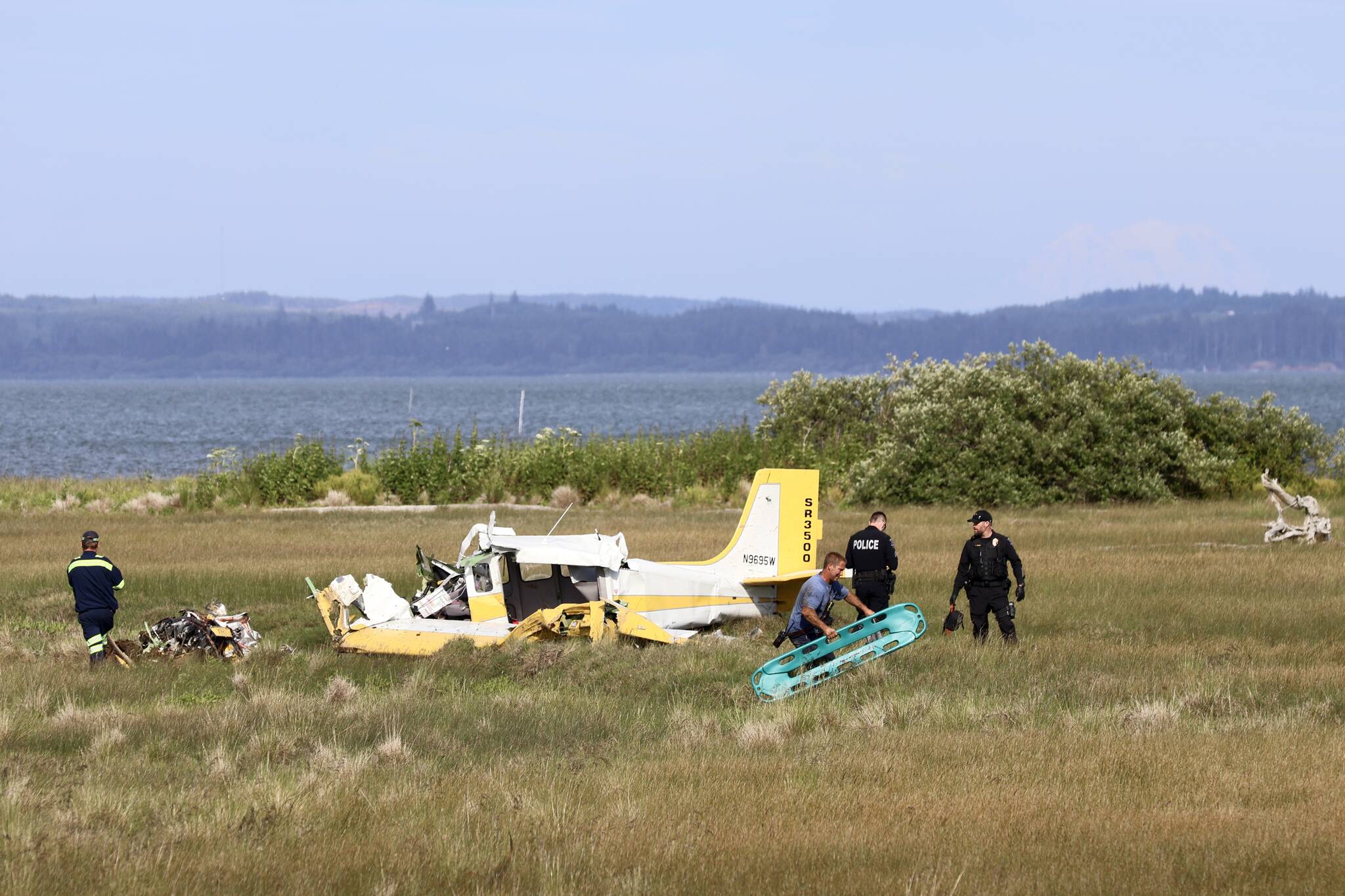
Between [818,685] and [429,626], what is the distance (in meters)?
5.24

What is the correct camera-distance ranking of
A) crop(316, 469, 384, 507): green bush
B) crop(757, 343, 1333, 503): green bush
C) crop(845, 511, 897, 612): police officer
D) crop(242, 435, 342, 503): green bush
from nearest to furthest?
crop(845, 511, 897, 612): police officer
crop(757, 343, 1333, 503): green bush
crop(242, 435, 342, 503): green bush
crop(316, 469, 384, 507): green bush

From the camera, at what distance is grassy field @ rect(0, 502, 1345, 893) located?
789 centimetres

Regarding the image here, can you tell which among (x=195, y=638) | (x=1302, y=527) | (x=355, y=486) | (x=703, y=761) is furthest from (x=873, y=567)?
(x=355, y=486)

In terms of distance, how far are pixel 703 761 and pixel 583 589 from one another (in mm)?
6947

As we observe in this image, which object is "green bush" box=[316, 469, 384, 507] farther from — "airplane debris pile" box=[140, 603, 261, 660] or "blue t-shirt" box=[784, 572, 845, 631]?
"blue t-shirt" box=[784, 572, 845, 631]

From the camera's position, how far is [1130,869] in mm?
7840

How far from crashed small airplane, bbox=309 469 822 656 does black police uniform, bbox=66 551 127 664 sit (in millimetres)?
2464

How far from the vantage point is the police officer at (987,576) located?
15.5 metres

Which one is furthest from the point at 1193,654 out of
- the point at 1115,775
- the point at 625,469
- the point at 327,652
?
the point at 625,469

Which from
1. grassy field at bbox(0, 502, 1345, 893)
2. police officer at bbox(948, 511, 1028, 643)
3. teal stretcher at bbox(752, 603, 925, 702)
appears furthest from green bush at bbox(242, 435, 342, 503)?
teal stretcher at bbox(752, 603, 925, 702)

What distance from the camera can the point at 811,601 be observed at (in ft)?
49.4

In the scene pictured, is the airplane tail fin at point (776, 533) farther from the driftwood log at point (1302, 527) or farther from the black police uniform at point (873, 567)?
the driftwood log at point (1302, 527)

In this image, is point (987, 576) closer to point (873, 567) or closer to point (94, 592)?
point (873, 567)

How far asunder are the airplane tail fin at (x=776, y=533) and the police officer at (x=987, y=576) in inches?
110
